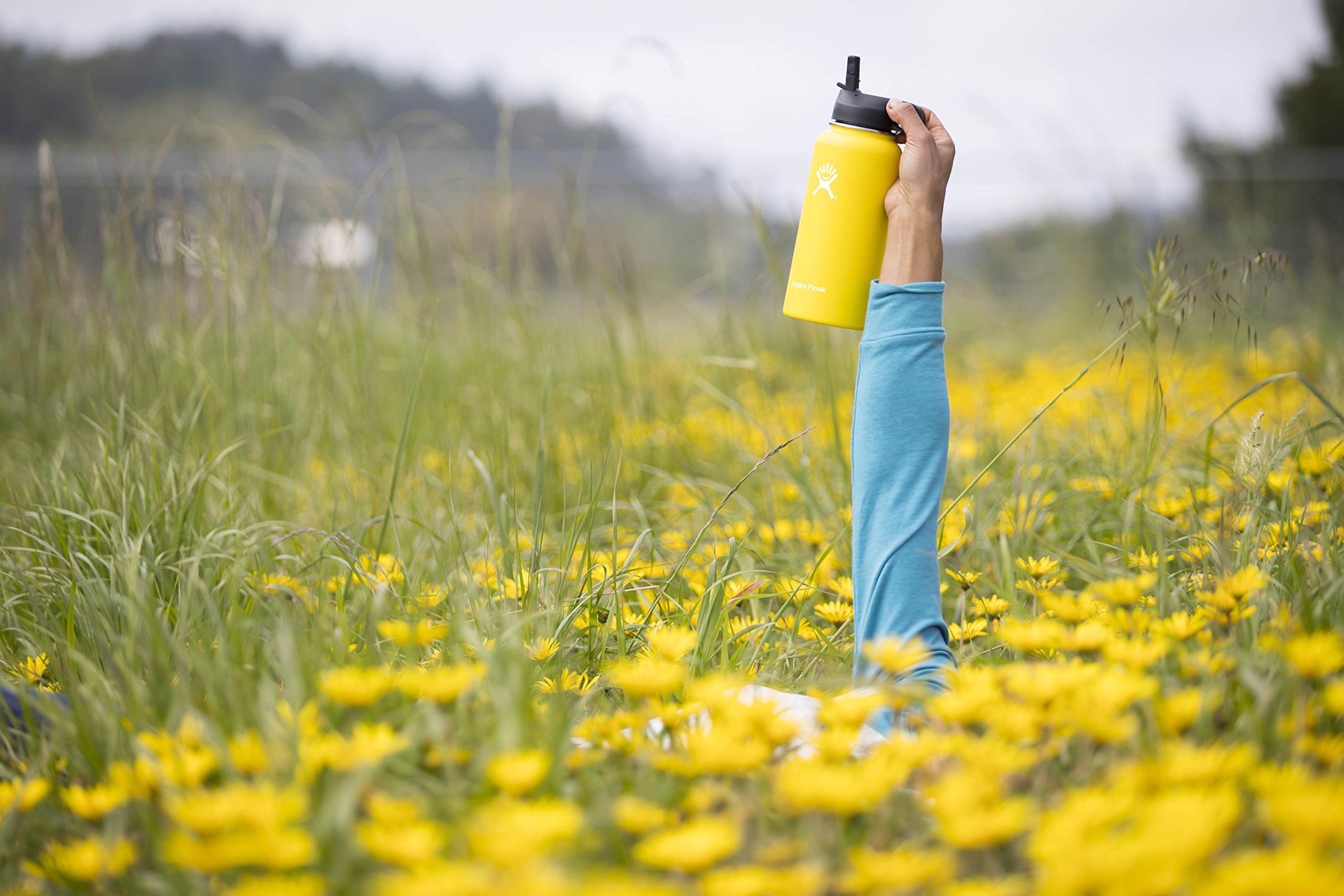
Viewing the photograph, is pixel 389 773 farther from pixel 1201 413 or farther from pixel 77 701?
pixel 1201 413

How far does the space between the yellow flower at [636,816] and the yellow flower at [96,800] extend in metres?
0.45

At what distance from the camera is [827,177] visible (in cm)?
127

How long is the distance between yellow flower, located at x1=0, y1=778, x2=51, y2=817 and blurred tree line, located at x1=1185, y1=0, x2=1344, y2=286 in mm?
6377

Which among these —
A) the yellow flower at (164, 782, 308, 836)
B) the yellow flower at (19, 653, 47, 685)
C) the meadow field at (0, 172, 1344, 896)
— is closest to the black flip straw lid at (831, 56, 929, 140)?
the meadow field at (0, 172, 1344, 896)

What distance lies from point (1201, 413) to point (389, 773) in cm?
253

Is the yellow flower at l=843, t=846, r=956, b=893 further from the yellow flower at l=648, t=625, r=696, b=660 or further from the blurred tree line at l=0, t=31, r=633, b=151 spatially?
the blurred tree line at l=0, t=31, r=633, b=151

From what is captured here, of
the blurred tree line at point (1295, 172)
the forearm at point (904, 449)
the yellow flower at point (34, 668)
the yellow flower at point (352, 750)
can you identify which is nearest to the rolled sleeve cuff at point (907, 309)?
the forearm at point (904, 449)

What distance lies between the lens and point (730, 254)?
24.7 ft

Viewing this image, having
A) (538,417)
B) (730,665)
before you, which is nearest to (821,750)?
(730,665)

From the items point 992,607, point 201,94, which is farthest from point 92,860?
point 201,94

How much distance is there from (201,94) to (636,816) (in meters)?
27.3

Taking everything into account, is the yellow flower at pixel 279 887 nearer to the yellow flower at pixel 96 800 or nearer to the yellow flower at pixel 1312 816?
the yellow flower at pixel 96 800

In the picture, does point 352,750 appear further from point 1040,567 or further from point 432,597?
point 1040,567

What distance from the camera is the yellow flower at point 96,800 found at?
2.54ft
